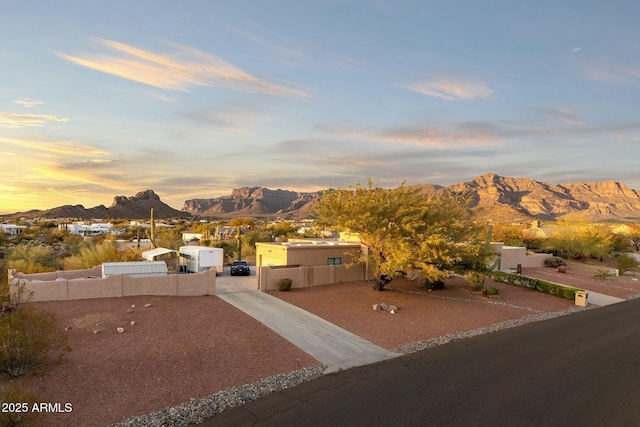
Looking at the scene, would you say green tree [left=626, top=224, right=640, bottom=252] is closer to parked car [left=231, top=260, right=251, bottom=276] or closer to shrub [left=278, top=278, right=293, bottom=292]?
parked car [left=231, top=260, right=251, bottom=276]

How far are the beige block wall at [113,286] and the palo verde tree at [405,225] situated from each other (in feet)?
26.2

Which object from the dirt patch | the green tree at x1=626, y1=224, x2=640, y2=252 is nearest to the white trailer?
the dirt patch

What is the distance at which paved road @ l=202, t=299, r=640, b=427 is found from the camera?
9328mm

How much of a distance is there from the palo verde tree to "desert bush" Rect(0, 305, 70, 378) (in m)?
15.1

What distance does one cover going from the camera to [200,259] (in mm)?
31047

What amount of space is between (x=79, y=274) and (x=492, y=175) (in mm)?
194379

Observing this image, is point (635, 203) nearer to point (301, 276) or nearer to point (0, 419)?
point (301, 276)

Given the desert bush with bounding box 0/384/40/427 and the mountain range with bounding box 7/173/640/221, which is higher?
the mountain range with bounding box 7/173/640/221

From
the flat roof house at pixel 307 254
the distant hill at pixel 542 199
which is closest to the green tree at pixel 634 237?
the flat roof house at pixel 307 254

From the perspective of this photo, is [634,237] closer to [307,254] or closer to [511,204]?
[307,254]

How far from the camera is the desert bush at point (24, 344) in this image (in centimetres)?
1095

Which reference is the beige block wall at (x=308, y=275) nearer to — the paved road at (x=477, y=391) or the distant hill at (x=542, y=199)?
the paved road at (x=477, y=391)

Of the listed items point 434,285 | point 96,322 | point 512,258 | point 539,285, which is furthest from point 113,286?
point 512,258

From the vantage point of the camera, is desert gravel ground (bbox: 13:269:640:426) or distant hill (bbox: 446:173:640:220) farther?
distant hill (bbox: 446:173:640:220)
